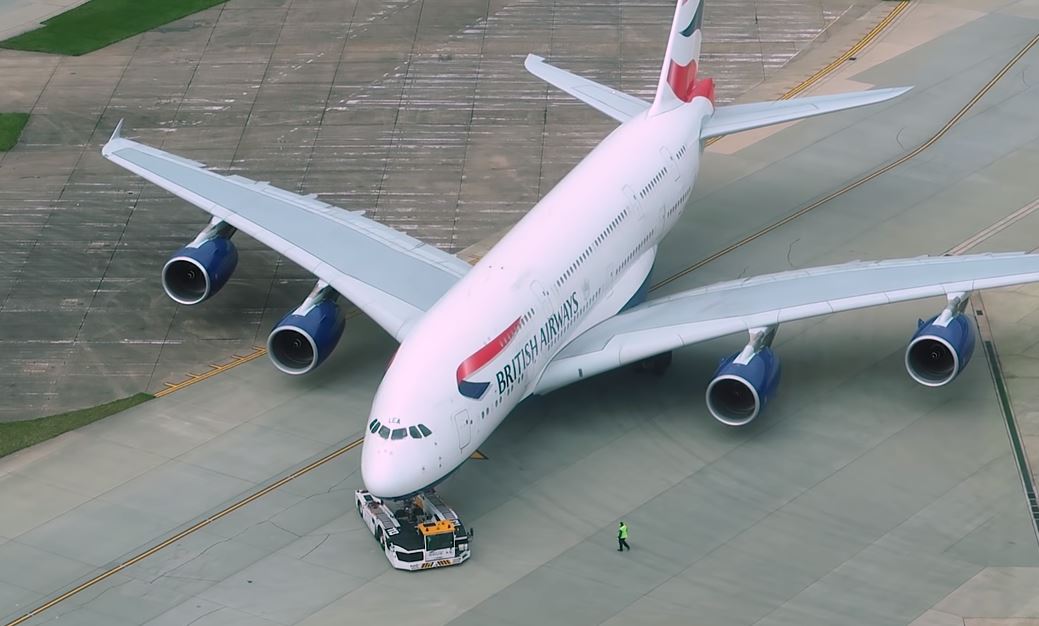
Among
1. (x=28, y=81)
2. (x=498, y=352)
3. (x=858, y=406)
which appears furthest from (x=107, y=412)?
(x=28, y=81)

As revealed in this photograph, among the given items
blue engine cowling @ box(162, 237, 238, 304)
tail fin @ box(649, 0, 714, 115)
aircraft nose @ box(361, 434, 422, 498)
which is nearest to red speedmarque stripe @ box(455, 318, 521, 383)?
aircraft nose @ box(361, 434, 422, 498)

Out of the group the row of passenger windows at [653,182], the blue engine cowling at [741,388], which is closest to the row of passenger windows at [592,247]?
the row of passenger windows at [653,182]

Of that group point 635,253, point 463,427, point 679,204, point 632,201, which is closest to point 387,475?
point 463,427

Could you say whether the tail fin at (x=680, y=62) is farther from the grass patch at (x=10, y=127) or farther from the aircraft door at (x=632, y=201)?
the grass patch at (x=10, y=127)

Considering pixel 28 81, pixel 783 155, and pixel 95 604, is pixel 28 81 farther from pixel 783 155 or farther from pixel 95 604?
pixel 95 604

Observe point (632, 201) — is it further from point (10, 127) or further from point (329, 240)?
point (10, 127)

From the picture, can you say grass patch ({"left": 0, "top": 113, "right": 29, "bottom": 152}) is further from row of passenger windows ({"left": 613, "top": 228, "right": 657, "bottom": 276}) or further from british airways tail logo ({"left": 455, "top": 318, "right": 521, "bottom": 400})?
british airways tail logo ({"left": 455, "top": 318, "right": 521, "bottom": 400})

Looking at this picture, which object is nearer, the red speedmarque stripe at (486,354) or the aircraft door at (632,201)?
the red speedmarque stripe at (486,354)
